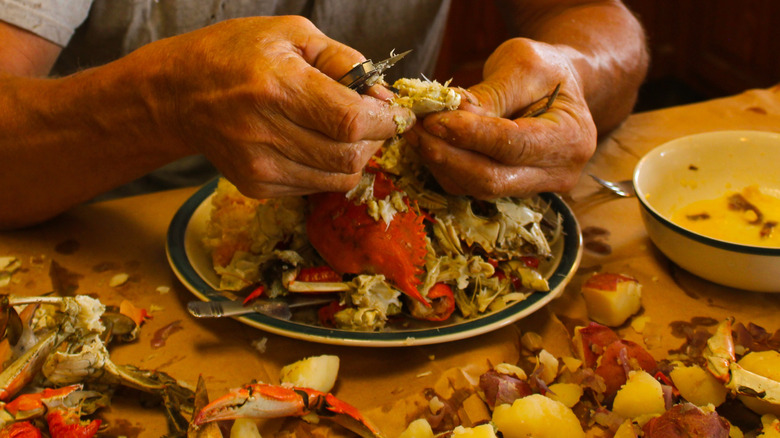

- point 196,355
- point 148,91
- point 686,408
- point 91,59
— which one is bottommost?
point 196,355

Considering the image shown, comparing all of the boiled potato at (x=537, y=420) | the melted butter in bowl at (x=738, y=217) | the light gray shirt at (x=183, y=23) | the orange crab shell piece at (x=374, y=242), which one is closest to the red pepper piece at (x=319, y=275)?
the orange crab shell piece at (x=374, y=242)

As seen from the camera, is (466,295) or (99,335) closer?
(99,335)

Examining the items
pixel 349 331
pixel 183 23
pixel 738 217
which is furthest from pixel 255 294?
pixel 738 217

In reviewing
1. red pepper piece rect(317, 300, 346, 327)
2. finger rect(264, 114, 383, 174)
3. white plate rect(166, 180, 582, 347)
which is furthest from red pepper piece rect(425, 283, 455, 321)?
finger rect(264, 114, 383, 174)

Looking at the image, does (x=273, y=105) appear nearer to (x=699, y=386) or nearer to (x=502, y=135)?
(x=502, y=135)

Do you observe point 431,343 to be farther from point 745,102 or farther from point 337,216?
point 745,102

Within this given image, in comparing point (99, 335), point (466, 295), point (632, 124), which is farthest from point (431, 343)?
point (632, 124)
